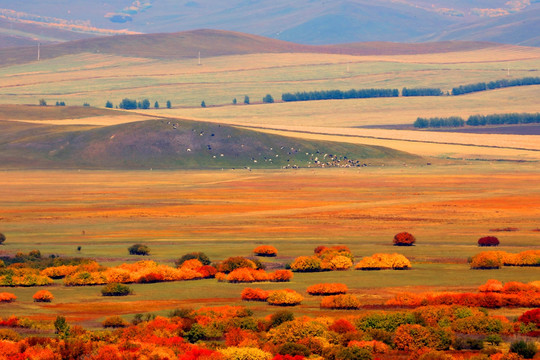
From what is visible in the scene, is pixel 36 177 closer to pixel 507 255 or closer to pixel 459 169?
pixel 459 169

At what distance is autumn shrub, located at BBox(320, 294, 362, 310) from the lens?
4784cm

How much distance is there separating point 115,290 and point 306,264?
1534cm

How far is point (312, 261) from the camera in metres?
64.4

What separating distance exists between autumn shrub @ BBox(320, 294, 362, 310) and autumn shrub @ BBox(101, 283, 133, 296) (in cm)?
1281

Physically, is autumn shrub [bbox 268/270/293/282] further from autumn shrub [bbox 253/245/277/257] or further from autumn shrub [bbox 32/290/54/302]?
autumn shrub [bbox 32/290/54/302]

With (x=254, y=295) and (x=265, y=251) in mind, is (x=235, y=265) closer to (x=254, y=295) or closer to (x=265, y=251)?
(x=265, y=251)

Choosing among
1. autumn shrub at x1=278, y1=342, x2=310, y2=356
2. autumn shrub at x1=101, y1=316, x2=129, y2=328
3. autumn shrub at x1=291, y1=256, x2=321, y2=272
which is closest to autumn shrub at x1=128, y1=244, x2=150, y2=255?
autumn shrub at x1=291, y1=256, x2=321, y2=272

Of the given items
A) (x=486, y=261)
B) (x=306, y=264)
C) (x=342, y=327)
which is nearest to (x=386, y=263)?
(x=306, y=264)

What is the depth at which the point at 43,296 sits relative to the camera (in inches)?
2037

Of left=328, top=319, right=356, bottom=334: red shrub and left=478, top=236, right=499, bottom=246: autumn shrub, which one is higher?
left=328, top=319, right=356, bottom=334: red shrub

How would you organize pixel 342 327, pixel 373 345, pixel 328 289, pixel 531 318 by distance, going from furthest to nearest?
pixel 328 289 < pixel 531 318 < pixel 342 327 < pixel 373 345

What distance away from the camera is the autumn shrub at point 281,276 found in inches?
2341

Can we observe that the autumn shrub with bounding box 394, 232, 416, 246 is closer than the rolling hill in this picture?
Yes

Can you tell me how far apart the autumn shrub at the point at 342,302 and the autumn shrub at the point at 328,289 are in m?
3.70
